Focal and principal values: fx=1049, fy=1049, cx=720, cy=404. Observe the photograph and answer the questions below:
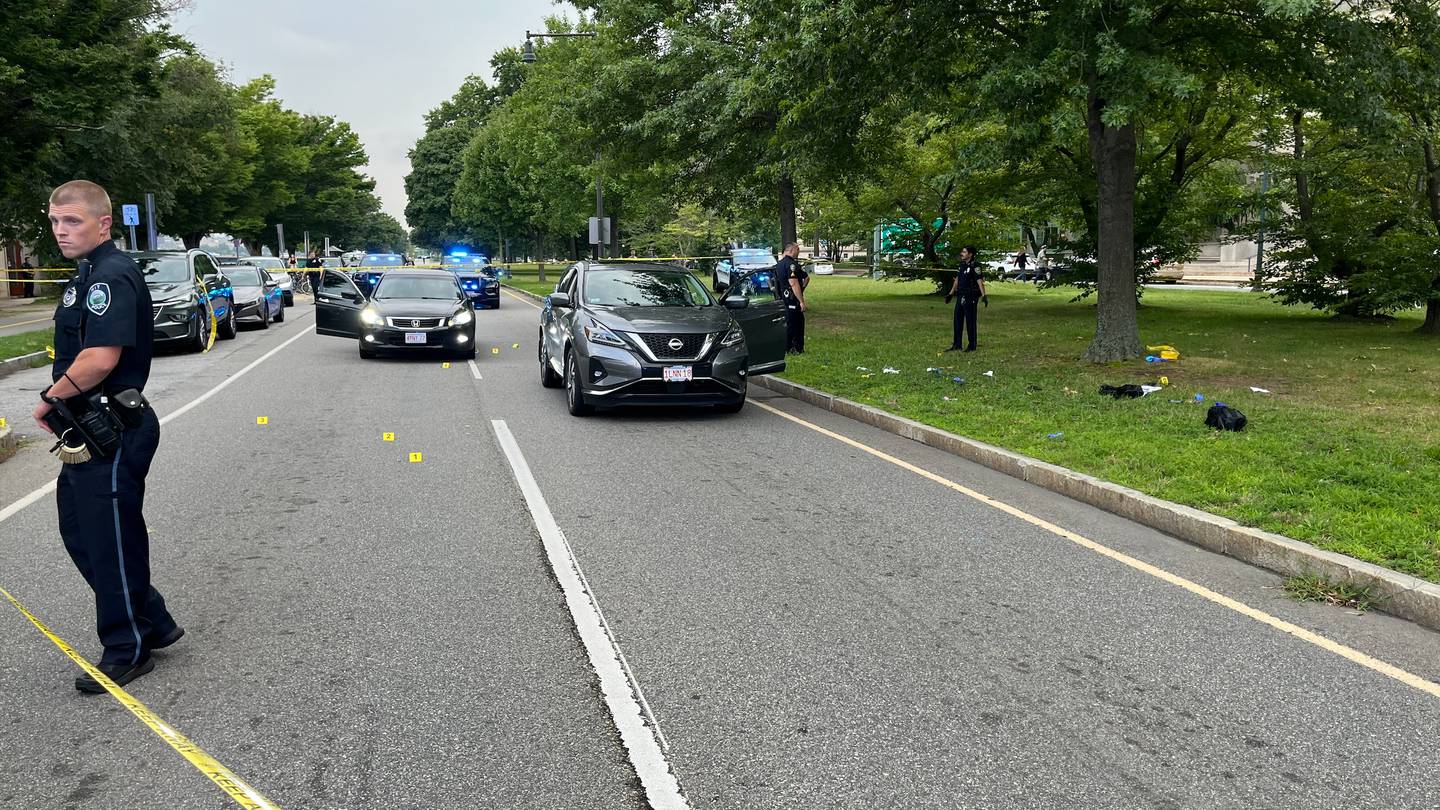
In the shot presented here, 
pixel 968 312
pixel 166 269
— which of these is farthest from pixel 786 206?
pixel 166 269

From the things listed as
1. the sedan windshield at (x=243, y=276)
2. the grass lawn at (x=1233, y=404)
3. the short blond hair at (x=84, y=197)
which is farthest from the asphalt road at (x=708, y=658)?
the sedan windshield at (x=243, y=276)

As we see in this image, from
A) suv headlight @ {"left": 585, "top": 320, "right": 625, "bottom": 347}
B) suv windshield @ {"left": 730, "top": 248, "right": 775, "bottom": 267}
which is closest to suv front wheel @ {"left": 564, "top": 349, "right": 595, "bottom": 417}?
suv headlight @ {"left": 585, "top": 320, "right": 625, "bottom": 347}

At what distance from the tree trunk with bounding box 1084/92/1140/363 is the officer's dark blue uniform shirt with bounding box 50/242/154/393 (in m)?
13.0

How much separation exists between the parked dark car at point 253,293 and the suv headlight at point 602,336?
53.9 ft

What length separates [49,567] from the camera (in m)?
5.74

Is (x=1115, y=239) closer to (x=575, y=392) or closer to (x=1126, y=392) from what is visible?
(x=1126, y=392)

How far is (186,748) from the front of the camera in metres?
3.61

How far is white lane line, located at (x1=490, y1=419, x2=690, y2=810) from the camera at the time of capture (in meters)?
3.38

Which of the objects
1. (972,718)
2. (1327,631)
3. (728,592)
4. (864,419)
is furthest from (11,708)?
(864,419)

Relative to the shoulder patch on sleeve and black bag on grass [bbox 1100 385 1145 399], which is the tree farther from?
black bag on grass [bbox 1100 385 1145 399]

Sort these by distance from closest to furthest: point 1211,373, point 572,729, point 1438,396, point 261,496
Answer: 1. point 572,729
2. point 261,496
3. point 1438,396
4. point 1211,373

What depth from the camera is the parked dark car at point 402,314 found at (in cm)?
1681

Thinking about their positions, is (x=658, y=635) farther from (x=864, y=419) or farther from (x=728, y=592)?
(x=864, y=419)

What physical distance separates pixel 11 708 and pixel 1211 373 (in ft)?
44.2
